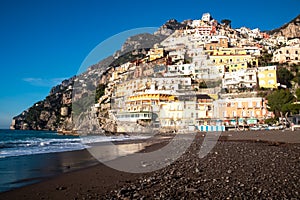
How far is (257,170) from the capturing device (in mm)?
6688

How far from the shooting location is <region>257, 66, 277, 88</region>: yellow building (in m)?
42.0

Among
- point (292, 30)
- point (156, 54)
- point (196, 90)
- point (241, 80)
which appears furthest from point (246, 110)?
point (292, 30)

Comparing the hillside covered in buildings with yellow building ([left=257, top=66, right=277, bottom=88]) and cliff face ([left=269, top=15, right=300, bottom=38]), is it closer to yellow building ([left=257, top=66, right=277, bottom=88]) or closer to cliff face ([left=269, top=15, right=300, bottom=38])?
yellow building ([left=257, top=66, right=277, bottom=88])

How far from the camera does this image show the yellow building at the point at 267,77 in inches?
1653

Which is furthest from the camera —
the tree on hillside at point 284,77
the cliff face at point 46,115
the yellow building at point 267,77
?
the cliff face at point 46,115

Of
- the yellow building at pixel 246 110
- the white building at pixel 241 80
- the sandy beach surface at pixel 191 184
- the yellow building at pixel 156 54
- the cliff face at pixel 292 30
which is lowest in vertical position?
the sandy beach surface at pixel 191 184

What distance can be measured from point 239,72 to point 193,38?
35277 millimetres

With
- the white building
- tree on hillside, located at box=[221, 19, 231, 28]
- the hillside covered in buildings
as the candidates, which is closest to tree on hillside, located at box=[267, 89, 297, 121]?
the hillside covered in buildings

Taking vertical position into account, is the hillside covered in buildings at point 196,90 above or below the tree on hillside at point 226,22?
below

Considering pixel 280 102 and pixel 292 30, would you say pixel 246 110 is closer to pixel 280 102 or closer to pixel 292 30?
pixel 280 102

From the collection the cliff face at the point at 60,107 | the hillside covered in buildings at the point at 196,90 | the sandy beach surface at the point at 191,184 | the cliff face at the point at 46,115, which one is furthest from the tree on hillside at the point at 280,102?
the cliff face at the point at 46,115

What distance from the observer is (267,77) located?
4269 centimetres

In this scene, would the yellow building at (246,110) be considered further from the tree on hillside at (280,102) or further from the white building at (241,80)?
the white building at (241,80)

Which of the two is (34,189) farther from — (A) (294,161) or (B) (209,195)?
(A) (294,161)
